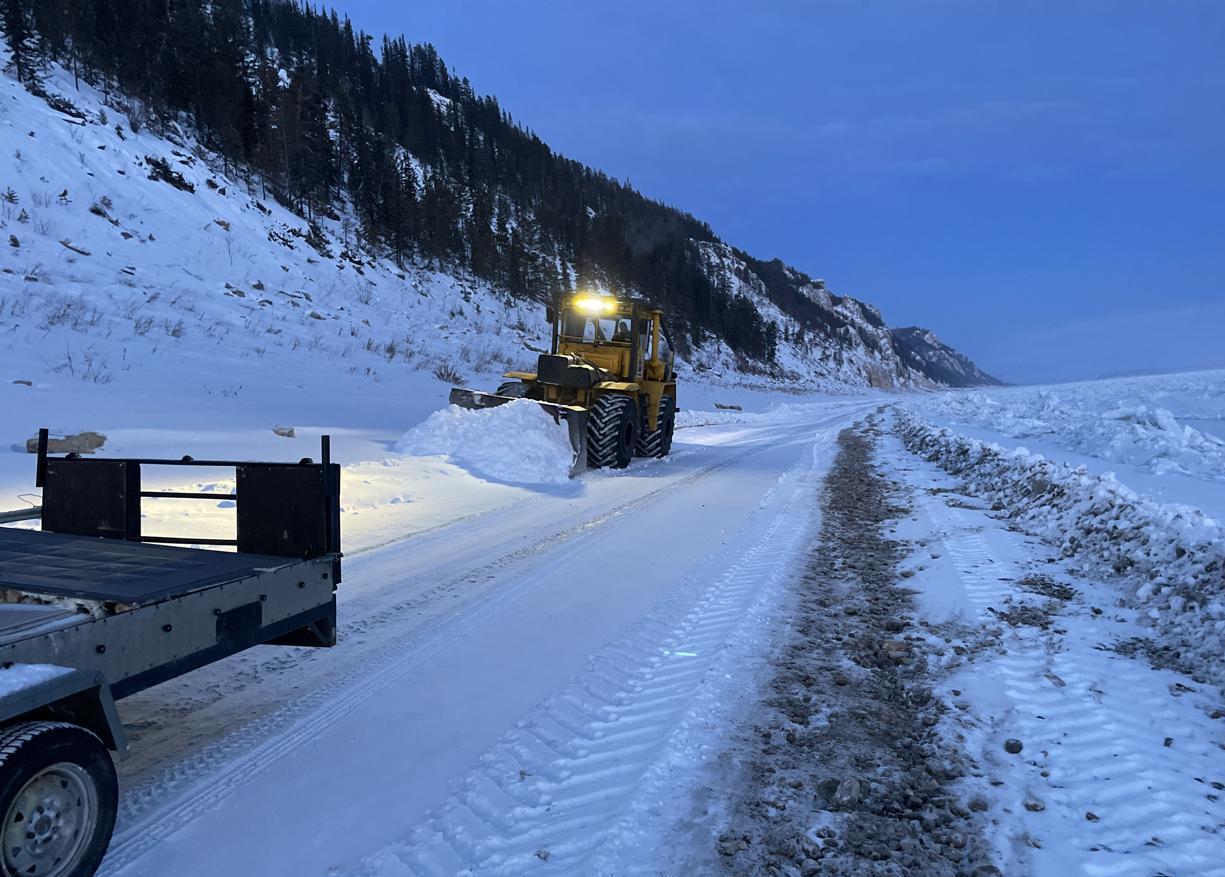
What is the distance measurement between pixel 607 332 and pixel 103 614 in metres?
12.3

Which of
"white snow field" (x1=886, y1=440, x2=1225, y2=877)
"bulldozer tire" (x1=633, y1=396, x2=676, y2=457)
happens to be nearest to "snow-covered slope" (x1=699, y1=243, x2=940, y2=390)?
"bulldozer tire" (x1=633, y1=396, x2=676, y2=457)

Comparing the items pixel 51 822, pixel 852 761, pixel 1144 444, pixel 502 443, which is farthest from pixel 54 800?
pixel 1144 444

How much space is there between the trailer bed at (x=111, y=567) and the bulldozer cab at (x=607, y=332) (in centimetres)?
1087

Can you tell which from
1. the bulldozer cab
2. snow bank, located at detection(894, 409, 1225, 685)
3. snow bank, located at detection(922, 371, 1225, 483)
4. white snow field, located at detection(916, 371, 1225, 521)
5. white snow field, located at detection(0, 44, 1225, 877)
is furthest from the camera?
the bulldozer cab

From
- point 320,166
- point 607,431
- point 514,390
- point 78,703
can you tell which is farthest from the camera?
point 320,166

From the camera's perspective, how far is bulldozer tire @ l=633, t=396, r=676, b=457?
48.2ft

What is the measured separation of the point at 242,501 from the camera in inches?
147

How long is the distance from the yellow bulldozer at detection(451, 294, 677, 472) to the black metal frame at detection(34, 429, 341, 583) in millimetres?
7876

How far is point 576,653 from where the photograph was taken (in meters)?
4.34

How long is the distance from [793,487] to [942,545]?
4109 millimetres

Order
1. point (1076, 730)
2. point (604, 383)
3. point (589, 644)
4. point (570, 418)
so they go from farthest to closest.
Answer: point (604, 383) → point (570, 418) → point (589, 644) → point (1076, 730)

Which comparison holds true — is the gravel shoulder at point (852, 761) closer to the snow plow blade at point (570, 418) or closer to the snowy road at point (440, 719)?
the snowy road at point (440, 719)

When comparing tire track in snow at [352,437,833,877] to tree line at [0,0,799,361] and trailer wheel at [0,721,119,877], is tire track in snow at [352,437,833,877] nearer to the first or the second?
trailer wheel at [0,721,119,877]

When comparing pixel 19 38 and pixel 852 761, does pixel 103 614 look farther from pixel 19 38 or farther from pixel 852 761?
pixel 19 38
